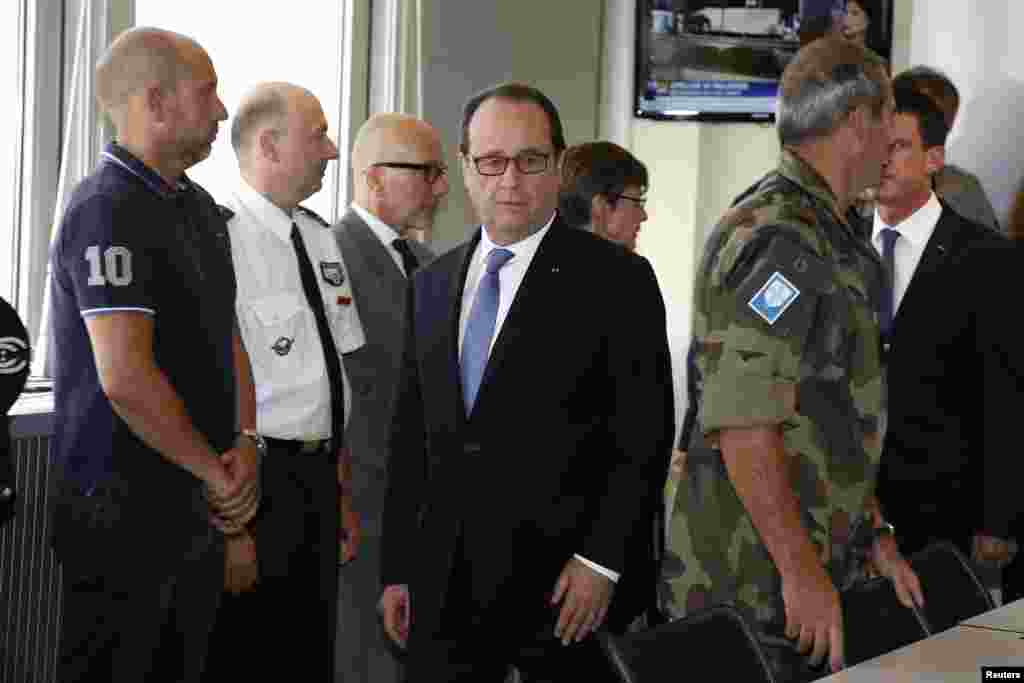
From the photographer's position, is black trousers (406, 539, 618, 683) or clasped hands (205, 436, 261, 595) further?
clasped hands (205, 436, 261, 595)

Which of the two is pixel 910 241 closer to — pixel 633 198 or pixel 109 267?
pixel 633 198

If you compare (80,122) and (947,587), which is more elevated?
(80,122)

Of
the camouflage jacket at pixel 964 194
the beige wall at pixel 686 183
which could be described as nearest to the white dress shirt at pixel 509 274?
the camouflage jacket at pixel 964 194

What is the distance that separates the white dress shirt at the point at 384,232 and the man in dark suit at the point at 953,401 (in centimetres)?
129

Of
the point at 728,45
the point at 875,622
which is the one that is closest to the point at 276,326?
the point at 875,622

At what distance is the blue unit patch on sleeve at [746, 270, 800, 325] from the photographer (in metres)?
2.46

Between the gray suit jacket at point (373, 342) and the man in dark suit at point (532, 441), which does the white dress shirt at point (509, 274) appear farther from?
the gray suit jacket at point (373, 342)

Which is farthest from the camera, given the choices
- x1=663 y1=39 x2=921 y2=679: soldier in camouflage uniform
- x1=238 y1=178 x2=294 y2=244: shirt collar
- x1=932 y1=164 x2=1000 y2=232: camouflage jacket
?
x1=932 y1=164 x2=1000 y2=232: camouflage jacket

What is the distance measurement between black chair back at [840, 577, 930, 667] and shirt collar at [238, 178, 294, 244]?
5.42 ft

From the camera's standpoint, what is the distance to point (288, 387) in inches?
133

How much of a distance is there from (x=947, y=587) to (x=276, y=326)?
160 centimetres

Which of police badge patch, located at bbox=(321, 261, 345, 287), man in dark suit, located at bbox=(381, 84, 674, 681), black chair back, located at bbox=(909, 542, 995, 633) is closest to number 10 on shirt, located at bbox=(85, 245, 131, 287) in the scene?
man in dark suit, located at bbox=(381, 84, 674, 681)

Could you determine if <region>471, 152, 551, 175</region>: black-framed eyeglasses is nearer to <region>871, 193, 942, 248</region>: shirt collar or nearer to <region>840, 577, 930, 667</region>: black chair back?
<region>840, 577, 930, 667</region>: black chair back

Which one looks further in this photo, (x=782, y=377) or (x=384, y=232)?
(x=384, y=232)
